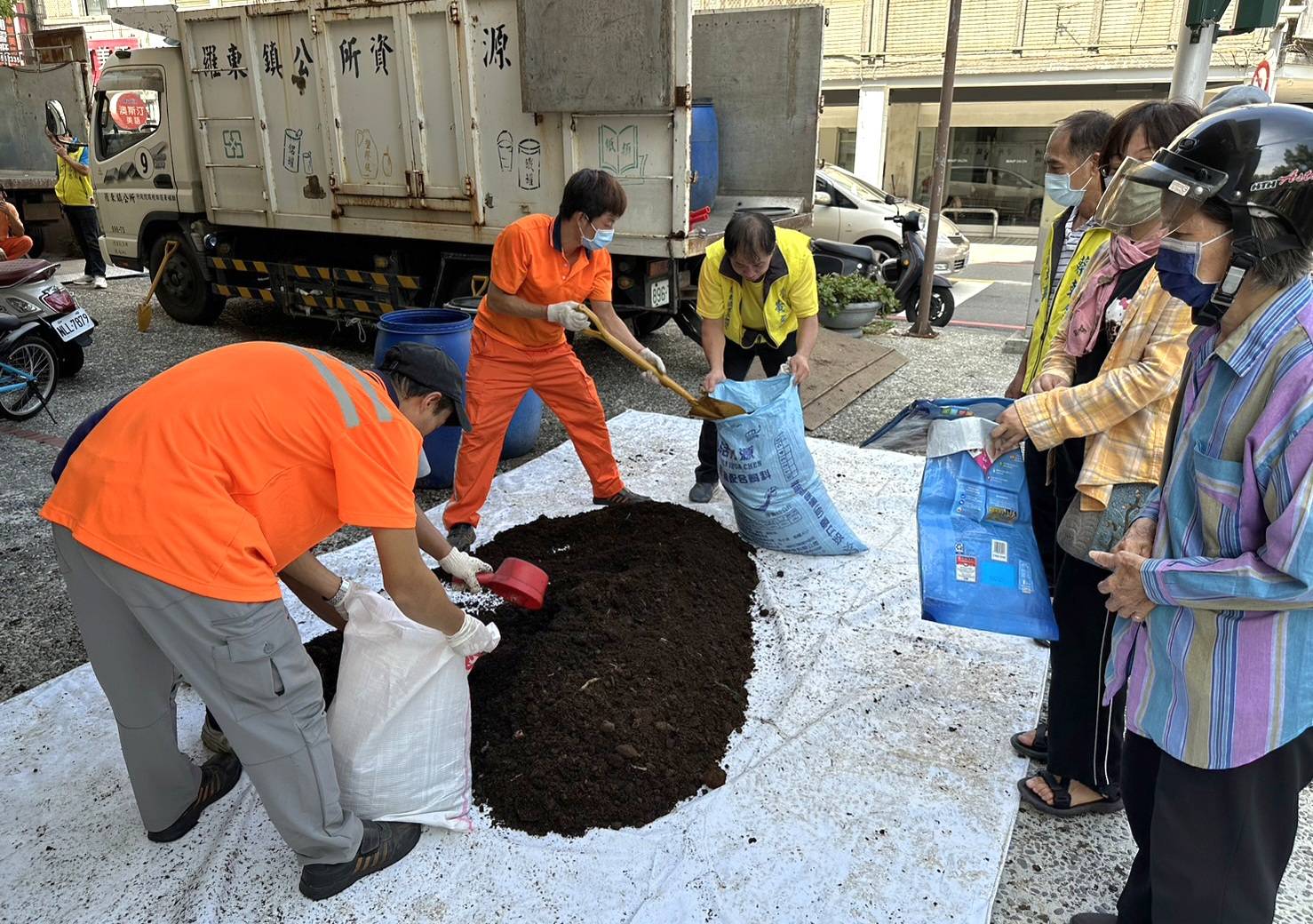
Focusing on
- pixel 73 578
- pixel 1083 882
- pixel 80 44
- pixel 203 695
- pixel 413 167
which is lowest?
pixel 1083 882

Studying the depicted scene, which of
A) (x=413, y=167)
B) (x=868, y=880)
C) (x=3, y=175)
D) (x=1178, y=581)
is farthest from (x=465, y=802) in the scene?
(x=3, y=175)

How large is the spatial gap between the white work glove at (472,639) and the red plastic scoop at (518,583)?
1.97 feet

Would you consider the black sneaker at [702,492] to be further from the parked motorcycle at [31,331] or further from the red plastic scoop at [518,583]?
the parked motorcycle at [31,331]

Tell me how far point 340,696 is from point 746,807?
107 centimetres

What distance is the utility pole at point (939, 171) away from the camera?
6.91 m

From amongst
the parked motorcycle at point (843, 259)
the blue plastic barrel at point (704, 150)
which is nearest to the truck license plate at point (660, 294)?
the blue plastic barrel at point (704, 150)

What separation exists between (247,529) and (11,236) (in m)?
8.65

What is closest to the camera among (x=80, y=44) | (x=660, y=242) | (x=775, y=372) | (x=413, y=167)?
(x=775, y=372)

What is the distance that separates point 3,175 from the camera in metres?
13.6

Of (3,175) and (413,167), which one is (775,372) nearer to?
(413,167)

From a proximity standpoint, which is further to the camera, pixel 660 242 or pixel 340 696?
pixel 660 242

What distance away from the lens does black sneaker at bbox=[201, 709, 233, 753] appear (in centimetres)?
240

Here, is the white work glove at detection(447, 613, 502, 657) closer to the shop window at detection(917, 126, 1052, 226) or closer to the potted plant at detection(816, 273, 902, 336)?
the potted plant at detection(816, 273, 902, 336)

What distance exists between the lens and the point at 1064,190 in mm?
2611
